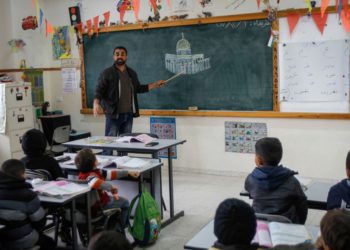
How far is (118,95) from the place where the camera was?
230 inches

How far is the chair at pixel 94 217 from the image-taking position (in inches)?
135

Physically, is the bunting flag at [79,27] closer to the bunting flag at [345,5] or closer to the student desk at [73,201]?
the bunting flag at [345,5]

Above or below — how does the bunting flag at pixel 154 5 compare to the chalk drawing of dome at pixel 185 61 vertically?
above

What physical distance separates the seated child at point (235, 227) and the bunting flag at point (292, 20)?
13.5 ft

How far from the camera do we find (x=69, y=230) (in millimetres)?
3795

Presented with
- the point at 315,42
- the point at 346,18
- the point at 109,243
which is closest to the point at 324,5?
the point at 346,18

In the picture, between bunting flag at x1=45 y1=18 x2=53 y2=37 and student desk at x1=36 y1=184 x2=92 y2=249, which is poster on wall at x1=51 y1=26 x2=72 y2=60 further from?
student desk at x1=36 y1=184 x2=92 y2=249

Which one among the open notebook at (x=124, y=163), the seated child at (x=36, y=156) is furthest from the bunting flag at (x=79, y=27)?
the seated child at (x=36, y=156)

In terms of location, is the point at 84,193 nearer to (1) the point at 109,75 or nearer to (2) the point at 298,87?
(1) the point at 109,75

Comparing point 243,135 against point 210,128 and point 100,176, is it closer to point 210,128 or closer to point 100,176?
point 210,128

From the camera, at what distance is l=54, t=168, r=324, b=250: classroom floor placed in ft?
13.5

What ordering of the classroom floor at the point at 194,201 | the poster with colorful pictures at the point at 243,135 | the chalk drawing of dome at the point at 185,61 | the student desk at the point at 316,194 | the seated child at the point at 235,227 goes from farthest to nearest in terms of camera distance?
the chalk drawing of dome at the point at 185,61, the poster with colorful pictures at the point at 243,135, the classroom floor at the point at 194,201, the student desk at the point at 316,194, the seated child at the point at 235,227

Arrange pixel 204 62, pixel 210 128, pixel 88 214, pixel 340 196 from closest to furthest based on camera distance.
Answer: pixel 340 196
pixel 88 214
pixel 204 62
pixel 210 128

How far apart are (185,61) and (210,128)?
96 cm
